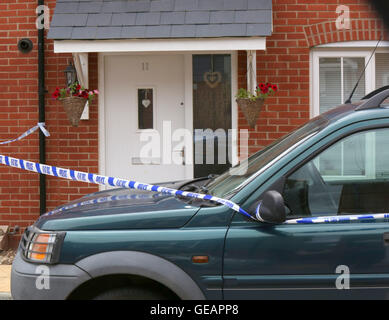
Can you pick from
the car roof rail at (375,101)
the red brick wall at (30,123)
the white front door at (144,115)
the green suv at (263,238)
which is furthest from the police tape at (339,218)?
the red brick wall at (30,123)

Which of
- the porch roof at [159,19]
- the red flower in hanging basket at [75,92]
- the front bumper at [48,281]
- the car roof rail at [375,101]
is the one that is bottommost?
the front bumper at [48,281]

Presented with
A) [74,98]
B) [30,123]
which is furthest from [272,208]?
[30,123]

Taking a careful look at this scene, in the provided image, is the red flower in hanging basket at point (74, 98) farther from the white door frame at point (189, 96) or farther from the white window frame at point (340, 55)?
the white window frame at point (340, 55)

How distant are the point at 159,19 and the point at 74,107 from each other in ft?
5.07

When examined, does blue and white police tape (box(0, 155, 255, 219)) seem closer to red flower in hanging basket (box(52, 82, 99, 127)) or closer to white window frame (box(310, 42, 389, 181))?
red flower in hanging basket (box(52, 82, 99, 127))

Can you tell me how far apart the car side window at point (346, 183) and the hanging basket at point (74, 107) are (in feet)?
15.3

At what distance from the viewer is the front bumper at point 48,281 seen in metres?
3.35

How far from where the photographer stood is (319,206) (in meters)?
3.39

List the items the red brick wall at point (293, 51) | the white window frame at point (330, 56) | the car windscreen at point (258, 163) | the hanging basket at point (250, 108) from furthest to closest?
the white window frame at point (330, 56) < the red brick wall at point (293, 51) < the hanging basket at point (250, 108) < the car windscreen at point (258, 163)

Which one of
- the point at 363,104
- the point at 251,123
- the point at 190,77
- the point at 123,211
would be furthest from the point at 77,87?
the point at 363,104

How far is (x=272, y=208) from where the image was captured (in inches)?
125

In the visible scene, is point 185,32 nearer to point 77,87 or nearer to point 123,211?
point 77,87

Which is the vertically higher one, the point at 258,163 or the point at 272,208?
the point at 258,163

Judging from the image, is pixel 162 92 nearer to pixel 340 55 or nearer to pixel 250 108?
pixel 250 108
